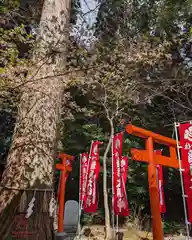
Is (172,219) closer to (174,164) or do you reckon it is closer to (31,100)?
(174,164)

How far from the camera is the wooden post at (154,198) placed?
342cm

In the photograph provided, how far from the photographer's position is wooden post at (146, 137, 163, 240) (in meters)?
3.42

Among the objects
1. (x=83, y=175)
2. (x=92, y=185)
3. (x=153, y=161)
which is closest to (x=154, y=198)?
(x=153, y=161)

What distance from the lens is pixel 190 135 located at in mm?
3816

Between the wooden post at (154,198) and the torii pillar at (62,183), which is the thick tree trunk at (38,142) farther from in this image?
the torii pillar at (62,183)

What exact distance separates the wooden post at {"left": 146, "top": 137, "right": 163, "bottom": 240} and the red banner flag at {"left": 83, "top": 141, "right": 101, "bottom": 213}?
2.56m

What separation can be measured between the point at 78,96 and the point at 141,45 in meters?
4.37

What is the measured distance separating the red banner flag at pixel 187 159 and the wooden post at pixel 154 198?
1.72 feet

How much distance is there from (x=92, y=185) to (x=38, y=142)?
4526 millimetres

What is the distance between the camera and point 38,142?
1.99 meters

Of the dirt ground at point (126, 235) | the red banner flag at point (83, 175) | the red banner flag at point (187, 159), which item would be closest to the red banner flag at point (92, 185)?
the red banner flag at point (83, 175)

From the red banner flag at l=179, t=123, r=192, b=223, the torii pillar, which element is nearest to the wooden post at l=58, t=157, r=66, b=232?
the torii pillar

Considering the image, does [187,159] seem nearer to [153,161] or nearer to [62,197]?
[153,161]

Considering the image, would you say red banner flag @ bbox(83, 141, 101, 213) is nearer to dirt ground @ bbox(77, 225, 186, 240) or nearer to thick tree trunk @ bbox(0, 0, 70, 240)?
dirt ground @ bbox(77, 225, 186, 240)
